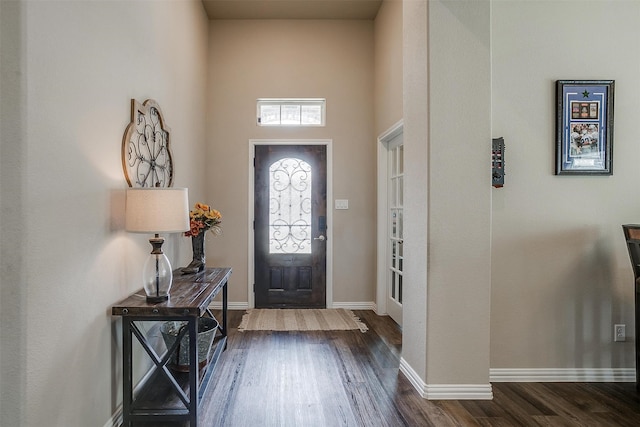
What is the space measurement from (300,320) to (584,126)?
9.95 feet

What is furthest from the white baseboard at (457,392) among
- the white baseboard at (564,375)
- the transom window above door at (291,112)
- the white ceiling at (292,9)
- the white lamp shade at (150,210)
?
the white ceiling at (292,9)

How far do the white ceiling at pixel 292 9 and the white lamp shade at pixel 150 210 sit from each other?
3.03m

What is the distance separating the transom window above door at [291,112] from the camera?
4.38 metres

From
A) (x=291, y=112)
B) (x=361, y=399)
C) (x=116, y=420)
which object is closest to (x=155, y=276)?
(x=116, y=420)

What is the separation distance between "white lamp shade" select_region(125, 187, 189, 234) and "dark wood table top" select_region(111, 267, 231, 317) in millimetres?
391

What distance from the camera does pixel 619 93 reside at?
2.50 metres

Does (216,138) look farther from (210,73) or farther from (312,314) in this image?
(312,314)

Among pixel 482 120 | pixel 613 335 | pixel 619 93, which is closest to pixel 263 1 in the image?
pixel 482 120

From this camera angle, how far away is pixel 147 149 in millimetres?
2398

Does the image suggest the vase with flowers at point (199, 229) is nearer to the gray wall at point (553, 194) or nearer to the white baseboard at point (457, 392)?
the white baseboard at point (457, 392)

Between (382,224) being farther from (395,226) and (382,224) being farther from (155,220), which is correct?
(155,220)

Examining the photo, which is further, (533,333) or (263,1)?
(263,1)

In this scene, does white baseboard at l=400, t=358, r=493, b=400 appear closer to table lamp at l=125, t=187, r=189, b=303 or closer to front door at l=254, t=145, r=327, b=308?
table lamp at l=125, t=187, r=189, b=303

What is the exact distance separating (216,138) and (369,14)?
234 cm
